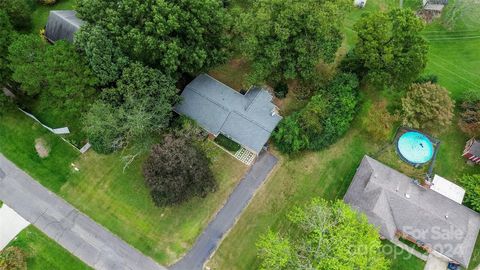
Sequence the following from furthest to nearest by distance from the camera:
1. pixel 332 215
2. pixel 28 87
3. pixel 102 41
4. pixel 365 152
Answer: pixel 365 152 → pixel 28 87 → pixel 102 41 → pixel 332 215

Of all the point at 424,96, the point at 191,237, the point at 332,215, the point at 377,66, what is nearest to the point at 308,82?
the point at 377,66

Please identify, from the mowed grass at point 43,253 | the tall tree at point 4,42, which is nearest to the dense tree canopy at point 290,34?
the tall tree at point 4,42

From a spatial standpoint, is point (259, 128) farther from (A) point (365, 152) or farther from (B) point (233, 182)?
(A) point (365, 152)

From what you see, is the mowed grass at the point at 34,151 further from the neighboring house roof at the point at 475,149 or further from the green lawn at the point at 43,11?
the neighboring house roof at the point at 475,149

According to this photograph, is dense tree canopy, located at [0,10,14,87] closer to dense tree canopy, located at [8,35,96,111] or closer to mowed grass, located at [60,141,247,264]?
dense tree canopy, located at [8,35,96,111]

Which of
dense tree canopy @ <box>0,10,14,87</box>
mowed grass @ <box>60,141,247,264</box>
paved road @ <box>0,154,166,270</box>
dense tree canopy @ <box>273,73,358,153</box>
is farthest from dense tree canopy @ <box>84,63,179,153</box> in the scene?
dense tree canopy @ <box>273,73,358,153</box>

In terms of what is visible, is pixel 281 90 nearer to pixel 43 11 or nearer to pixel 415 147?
pixel 415 147
